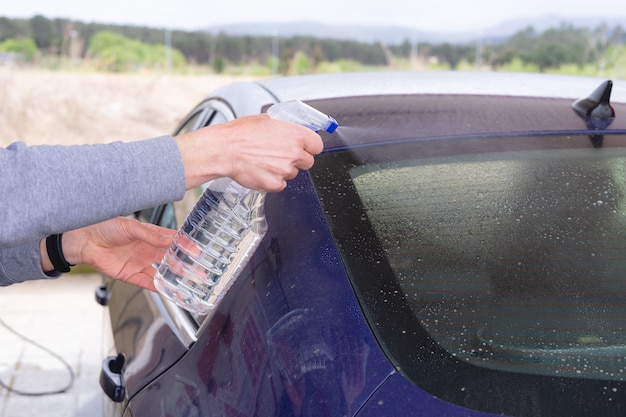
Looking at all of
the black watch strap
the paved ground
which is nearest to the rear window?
the black watch strap

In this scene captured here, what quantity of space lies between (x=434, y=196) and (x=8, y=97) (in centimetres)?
1289

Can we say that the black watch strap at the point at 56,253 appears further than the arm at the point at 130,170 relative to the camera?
Yes

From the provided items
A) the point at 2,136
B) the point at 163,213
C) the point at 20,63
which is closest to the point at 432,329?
the point at 163,213

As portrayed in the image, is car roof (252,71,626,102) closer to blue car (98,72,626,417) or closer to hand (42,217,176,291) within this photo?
blue car (98,72,626,417)

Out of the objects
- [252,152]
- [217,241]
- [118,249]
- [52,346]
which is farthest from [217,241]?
[52,346]

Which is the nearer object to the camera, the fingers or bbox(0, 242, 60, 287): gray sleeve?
bbox(0, 242, 60, 287): gray sleeve

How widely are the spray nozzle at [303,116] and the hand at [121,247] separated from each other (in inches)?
21.7

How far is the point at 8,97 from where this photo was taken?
1316cm

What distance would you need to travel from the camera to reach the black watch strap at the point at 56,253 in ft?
5.76

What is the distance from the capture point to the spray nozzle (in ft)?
4.58

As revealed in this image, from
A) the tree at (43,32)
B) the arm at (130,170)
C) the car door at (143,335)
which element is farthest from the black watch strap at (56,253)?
the tree at (43,32)

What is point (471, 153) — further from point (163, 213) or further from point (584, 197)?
point (163, 213)

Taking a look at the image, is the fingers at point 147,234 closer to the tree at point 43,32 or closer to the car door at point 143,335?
the car door at point 143,335

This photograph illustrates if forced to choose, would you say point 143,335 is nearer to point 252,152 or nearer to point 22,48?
point 252,152
